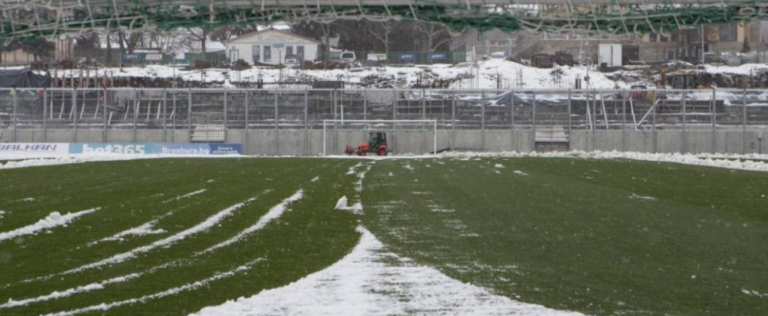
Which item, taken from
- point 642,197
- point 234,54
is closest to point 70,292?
point 642,197

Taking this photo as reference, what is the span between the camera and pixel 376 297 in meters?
11.1

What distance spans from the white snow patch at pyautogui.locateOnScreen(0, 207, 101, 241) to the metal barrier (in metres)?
40.9

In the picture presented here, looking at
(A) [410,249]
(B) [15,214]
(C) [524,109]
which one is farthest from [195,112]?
(A) [410,249]

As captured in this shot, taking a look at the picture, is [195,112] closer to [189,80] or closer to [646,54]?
[189,80]

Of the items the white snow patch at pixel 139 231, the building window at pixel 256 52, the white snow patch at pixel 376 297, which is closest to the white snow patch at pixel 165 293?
the white snow patch at pixel 376 297

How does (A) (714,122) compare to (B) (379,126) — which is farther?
(B) (379,126)

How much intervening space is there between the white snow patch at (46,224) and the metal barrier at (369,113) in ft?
134

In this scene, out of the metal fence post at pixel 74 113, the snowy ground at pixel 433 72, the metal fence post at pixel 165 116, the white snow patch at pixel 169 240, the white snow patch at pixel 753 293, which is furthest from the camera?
the snowy ground at pixel 433 72

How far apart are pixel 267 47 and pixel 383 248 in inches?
3379

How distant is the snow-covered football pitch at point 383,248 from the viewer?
35.7ft

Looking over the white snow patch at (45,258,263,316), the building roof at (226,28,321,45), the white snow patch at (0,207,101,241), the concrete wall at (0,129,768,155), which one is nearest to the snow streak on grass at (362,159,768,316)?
the white snow patch at (45,258,263,316)

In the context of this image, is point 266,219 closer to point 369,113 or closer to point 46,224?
point 46,224

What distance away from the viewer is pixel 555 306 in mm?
10633

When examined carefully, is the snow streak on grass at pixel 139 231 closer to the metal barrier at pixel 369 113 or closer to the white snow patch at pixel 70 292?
the white snow patch at pixel 70 292
